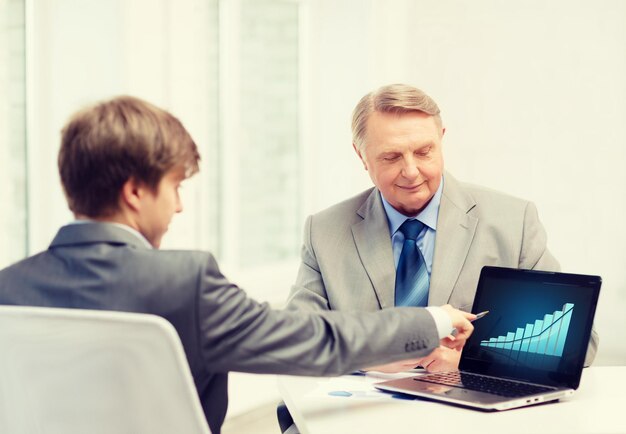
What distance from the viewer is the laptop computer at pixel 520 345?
170 cm

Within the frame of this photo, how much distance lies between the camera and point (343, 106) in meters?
4.39

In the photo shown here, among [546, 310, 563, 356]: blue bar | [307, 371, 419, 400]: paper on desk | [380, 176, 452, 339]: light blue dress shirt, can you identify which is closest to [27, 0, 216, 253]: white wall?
[380, 176, 452, 339]: light blue dress shirt

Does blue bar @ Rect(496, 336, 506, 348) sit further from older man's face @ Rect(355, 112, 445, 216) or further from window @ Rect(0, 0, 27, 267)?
window @ Rect(0, 0, 27, 267)

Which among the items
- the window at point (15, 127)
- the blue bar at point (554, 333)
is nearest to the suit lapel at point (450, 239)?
the blue bar at point (554, 333)

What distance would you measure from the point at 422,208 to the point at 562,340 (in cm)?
72

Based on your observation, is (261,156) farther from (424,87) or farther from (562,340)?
(562,340)

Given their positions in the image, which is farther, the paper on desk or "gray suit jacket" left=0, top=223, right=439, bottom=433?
the paper on desk

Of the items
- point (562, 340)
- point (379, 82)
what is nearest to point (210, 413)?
point (562, 340)

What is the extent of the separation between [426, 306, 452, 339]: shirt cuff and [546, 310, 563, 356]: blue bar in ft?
0.87

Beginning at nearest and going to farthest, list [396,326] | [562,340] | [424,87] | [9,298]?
[9,298]
[396,326]
[562,340]
[424,87]

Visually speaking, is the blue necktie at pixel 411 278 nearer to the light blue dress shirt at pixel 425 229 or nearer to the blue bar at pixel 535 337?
the light blue dress shirt at pixel 425 229

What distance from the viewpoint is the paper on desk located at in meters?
1.77

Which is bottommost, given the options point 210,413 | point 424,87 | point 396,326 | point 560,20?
point 210,413

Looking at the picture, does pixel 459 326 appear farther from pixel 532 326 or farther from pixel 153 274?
pixel 153 274
